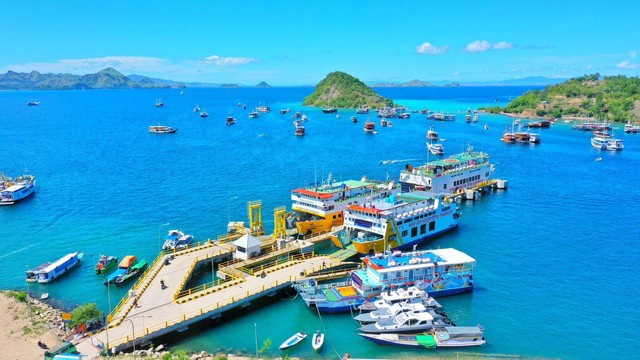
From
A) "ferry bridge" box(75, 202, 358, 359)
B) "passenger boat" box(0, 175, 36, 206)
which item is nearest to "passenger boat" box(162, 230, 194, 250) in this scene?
"ferry bridge" box(75, 202, 358, 359)

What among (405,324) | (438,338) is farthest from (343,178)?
(438,338)

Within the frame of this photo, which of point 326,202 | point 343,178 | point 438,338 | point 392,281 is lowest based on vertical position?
point 438,338

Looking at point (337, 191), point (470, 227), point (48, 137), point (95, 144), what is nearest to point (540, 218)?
point (470, 227)

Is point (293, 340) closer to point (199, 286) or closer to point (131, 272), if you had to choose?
point (199, 286)

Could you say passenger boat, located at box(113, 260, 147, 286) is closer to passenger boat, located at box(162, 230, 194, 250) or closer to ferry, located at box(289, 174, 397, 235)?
passenger boat, located at box(162, 230, 194, 250)

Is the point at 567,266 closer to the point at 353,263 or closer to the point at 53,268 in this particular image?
the point at 353,263

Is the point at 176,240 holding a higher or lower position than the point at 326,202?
lower
